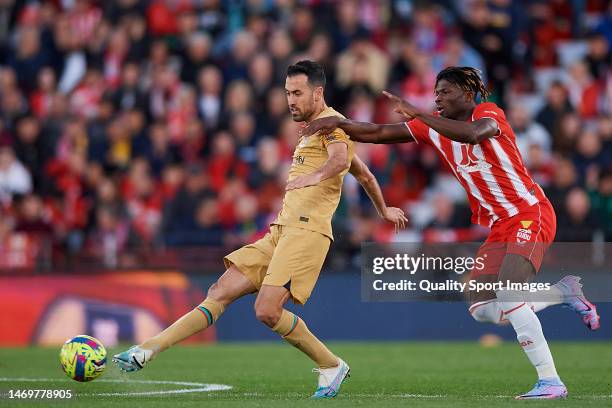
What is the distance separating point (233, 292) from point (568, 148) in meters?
8.47

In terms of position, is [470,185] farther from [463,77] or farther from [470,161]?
[463,77]

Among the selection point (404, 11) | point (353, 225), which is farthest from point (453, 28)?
point (353, 225)

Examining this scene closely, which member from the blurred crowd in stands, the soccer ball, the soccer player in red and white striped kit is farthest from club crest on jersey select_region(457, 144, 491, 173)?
the blurred crowd in stands

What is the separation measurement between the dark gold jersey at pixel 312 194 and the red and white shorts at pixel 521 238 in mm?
1198

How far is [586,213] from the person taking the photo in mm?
15406

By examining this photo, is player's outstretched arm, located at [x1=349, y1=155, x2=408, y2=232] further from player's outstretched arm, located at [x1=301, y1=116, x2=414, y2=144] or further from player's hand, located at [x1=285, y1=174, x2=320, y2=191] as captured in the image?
player's hand, located at [x1=285, y1=174, x2=320, y2=191]

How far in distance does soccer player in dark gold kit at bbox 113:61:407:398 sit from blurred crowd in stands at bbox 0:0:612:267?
626 cm

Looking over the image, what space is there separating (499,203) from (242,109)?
9.00 metres

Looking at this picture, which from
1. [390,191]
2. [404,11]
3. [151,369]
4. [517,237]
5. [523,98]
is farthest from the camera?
[404,11]

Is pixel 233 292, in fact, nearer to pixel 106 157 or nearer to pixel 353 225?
pixel 353 225

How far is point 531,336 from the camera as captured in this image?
9086 millimetres

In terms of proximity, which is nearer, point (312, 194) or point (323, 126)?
point (323, 126)

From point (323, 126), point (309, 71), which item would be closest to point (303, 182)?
point (323, 126)

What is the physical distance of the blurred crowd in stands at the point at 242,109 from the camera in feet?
53.6
